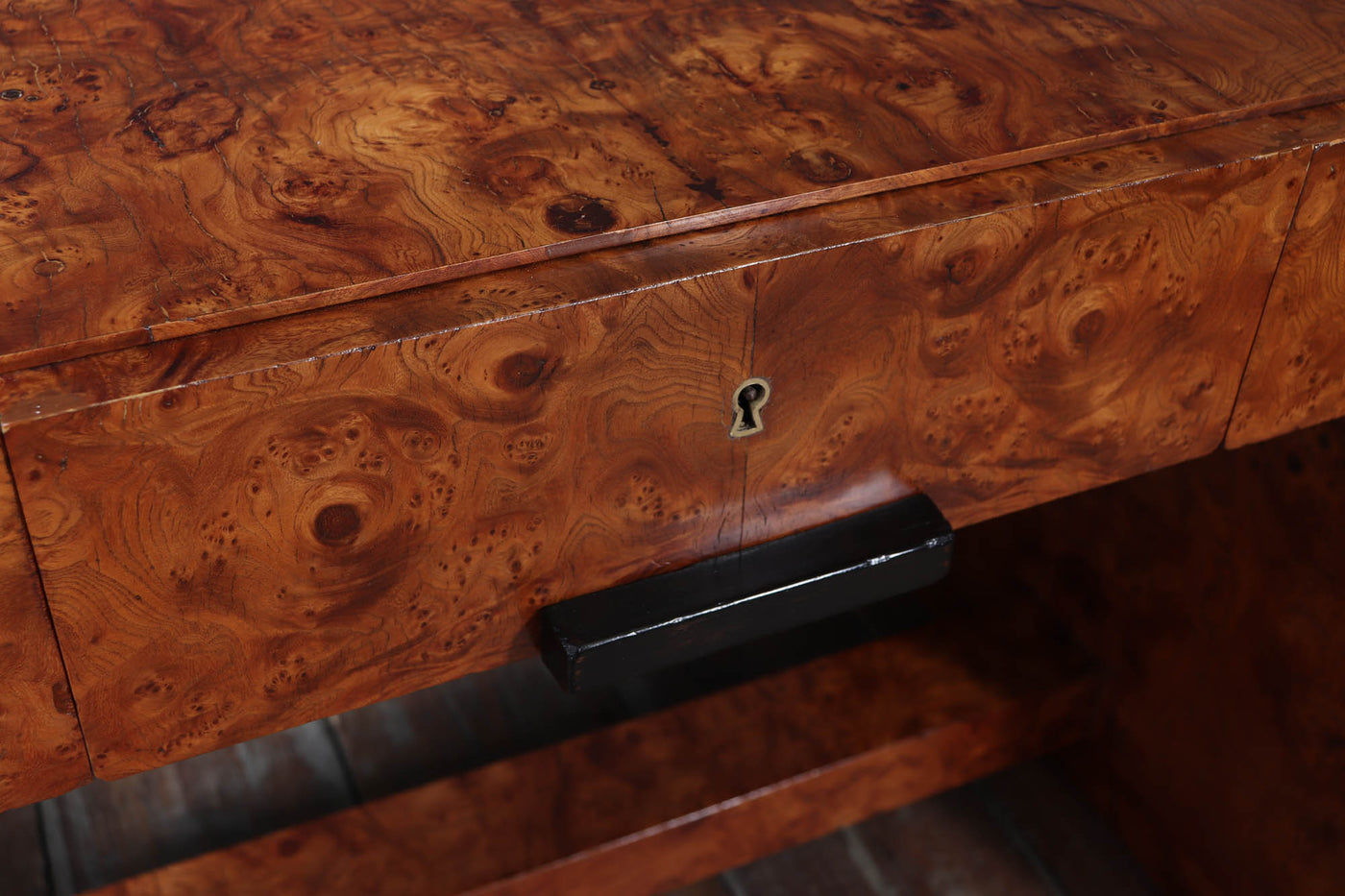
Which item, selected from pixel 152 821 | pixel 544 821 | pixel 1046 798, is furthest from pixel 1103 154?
pixel 152 821

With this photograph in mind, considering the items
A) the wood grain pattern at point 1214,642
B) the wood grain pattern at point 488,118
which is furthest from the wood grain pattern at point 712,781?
the wood grain pattern at point 488,118

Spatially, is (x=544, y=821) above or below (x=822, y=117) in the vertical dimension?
below

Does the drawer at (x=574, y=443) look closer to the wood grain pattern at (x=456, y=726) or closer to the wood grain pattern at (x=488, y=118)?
the wood grain pattern at (x=488, y=118)

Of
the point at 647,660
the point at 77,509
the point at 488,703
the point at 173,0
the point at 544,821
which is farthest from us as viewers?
the point at 488,703

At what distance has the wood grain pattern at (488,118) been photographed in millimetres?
510

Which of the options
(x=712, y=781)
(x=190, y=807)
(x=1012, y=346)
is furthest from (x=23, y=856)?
(x=1012, y=346)

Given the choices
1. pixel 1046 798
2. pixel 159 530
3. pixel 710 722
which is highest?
pixel 159 530

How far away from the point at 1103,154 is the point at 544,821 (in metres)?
0.61

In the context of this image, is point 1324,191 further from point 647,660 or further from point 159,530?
point 159,530

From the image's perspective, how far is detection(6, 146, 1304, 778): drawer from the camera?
18.8 inches

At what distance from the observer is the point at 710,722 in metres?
1.02

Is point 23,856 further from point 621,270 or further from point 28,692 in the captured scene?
point 621,270

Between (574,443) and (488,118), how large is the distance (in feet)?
0.56

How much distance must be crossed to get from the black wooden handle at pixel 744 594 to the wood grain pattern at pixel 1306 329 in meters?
0.20
